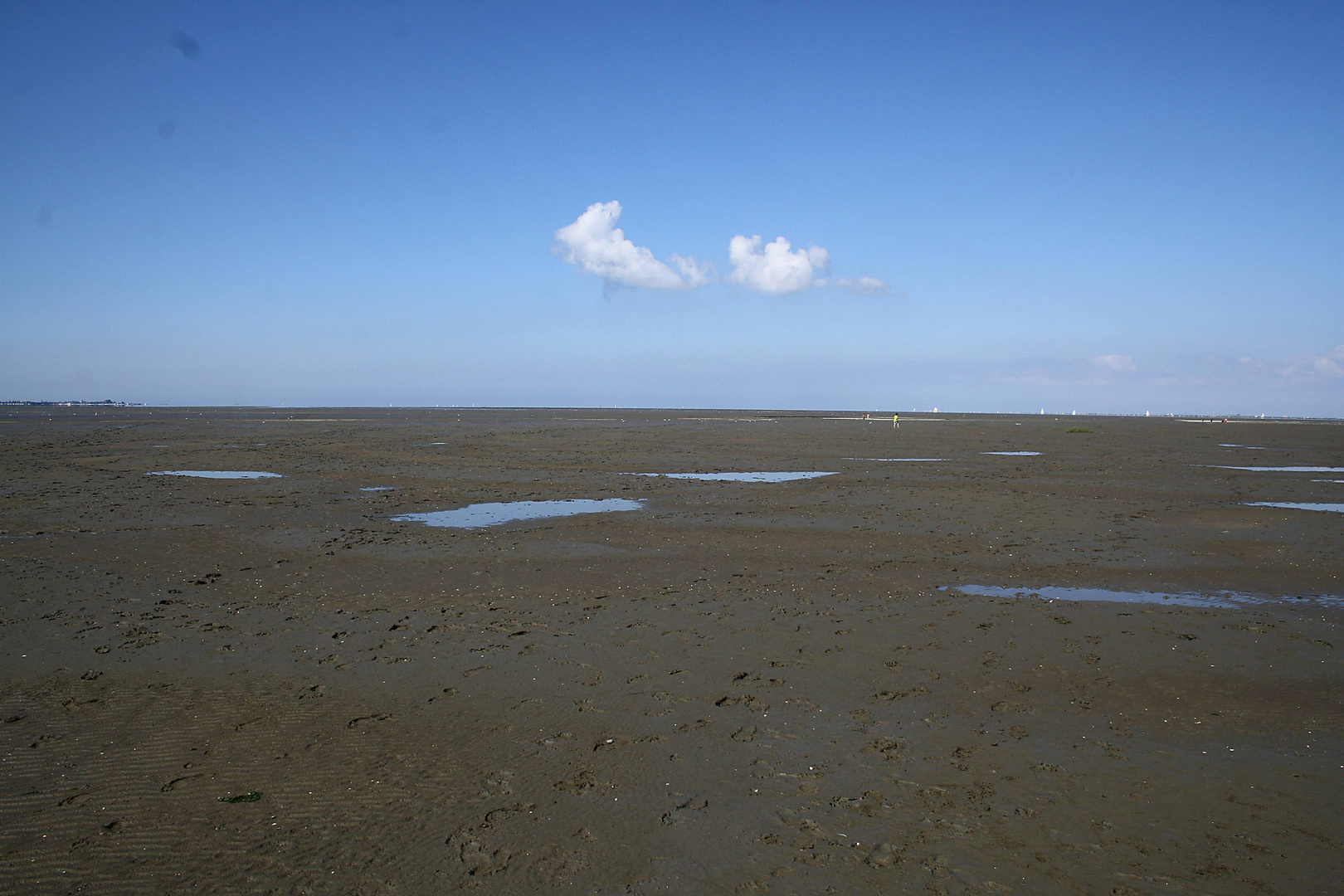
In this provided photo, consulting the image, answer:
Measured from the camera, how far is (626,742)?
6.57m

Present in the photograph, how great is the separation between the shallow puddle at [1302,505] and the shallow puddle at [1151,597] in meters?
11.6

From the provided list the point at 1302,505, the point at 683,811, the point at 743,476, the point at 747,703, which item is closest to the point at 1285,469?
the point at 1302,505

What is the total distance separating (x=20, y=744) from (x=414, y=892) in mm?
→ 4307

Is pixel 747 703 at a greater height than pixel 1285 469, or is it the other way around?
pixel 1285 469

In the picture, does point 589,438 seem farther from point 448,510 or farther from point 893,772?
point 893,772

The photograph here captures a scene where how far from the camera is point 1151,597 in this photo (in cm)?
1162

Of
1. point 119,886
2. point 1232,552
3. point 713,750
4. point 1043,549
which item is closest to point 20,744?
point 119,886

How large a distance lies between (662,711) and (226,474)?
88.0ft

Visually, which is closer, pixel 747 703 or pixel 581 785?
pixel 581 785

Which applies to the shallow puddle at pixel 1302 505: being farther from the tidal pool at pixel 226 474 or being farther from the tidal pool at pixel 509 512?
the tidal pool at pixel 226 474

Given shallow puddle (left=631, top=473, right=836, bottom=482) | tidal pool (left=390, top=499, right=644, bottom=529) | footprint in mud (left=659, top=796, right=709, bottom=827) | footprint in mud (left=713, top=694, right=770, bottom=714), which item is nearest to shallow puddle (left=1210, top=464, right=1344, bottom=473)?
shallow puddle (left=631, top=473, right=836, bottom=482)

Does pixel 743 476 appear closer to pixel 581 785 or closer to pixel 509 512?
pixel 509 512

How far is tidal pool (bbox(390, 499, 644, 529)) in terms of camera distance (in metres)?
18.3

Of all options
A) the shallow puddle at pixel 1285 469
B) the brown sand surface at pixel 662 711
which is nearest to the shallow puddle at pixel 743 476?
the brown sand surface at pixel 662 711
